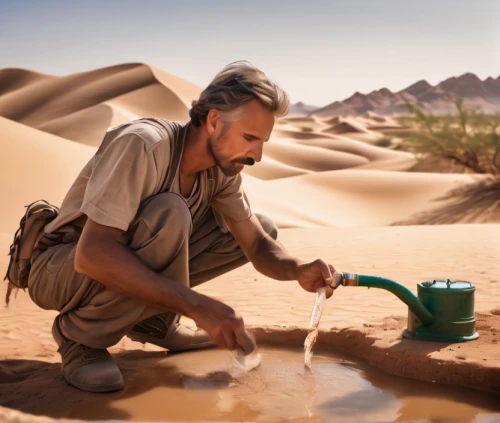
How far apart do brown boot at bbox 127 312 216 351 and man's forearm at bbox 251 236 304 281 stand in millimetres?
510

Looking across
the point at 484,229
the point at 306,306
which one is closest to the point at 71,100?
the point at 484,229

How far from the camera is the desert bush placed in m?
16.3

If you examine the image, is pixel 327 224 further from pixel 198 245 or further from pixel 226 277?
pixel 198 245

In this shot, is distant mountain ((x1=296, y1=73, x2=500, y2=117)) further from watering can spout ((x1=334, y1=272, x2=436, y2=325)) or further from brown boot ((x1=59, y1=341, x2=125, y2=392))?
brown boot ((x1=59, y1=341, x2=125, y2=392))

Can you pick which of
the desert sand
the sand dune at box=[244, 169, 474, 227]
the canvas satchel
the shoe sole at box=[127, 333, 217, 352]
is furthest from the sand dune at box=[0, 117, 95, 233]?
the canvas satchel

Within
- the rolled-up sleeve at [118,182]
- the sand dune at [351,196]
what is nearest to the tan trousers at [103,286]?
the rolled-up sleeve at [118,182]

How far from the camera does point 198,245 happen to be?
334 centimetres

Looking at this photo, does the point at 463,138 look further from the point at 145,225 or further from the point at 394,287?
the point at 145,225

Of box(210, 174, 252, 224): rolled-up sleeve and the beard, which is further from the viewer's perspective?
box(210, 174, 252, 224): rolled-up sleeve

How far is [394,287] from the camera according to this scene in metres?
3.20

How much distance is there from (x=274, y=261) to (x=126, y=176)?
0.88 m

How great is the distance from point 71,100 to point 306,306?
47511mm

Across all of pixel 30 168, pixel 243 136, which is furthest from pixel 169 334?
pixel 30 168

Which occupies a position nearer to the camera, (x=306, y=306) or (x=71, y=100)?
(x=306, y=306)
